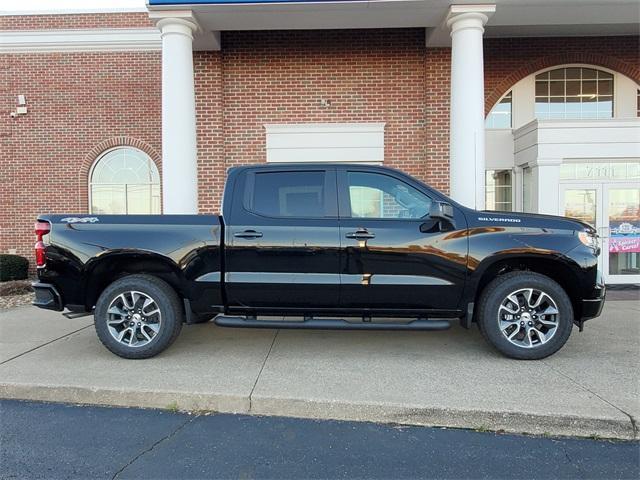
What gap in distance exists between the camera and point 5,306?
8.14 m

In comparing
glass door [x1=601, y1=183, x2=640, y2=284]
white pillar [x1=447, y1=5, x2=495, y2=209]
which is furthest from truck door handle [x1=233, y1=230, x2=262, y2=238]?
glass door [x1=601, y1=183, x2=640, y2=284]

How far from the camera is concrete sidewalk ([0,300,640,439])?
3625 millimetres

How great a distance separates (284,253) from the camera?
185 inches

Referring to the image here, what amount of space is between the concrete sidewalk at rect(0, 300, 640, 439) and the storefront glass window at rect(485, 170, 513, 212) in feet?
15.7

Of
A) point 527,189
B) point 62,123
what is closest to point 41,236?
point 62,123

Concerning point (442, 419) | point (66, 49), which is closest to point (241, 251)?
point (442, 419)

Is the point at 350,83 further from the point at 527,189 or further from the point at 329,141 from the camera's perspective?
the point at 527,189

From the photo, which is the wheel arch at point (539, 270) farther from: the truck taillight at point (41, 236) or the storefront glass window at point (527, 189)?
the storefront glass window at point (527, 189)

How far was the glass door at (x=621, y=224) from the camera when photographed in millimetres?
9281

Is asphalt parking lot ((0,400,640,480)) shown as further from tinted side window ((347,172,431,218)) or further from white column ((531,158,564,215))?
white column ((531,158,564,215))

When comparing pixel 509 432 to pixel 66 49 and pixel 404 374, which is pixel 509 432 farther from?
pixel 66 49

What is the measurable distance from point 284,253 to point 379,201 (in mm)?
1122

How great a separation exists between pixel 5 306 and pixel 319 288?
250 inches

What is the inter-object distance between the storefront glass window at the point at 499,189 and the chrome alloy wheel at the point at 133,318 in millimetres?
7731
